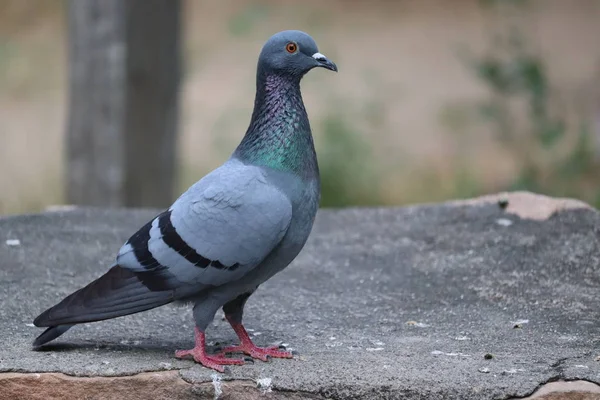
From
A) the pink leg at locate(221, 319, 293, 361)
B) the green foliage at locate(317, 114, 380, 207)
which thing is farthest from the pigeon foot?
the green foliage at locate(317, 114, 380, 207)

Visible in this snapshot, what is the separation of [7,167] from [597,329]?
697 centimetres

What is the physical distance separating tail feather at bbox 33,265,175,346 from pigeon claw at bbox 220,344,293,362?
13.4 inches

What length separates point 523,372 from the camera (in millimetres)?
3611

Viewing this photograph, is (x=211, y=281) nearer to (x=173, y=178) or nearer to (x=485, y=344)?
(x=485, y=344)

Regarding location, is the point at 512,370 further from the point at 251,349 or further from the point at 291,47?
the point at 291,47

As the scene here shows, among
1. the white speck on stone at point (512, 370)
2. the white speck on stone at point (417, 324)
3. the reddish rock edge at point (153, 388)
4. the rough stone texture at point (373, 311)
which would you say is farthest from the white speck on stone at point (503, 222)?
the reddish rock edge at point (153, 388)

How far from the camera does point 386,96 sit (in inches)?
441

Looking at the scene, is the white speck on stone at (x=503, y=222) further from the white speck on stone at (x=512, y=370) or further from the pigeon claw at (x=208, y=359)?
the pigeon claw at (x=208, y=359)

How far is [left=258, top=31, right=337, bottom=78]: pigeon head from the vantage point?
377cm

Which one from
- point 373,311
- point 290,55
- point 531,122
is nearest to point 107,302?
point 290,55

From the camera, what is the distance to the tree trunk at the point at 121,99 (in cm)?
618

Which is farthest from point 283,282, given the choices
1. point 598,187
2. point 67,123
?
point 598,187

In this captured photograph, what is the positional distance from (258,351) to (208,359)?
22 cm

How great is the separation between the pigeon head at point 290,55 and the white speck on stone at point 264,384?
3.80ft
